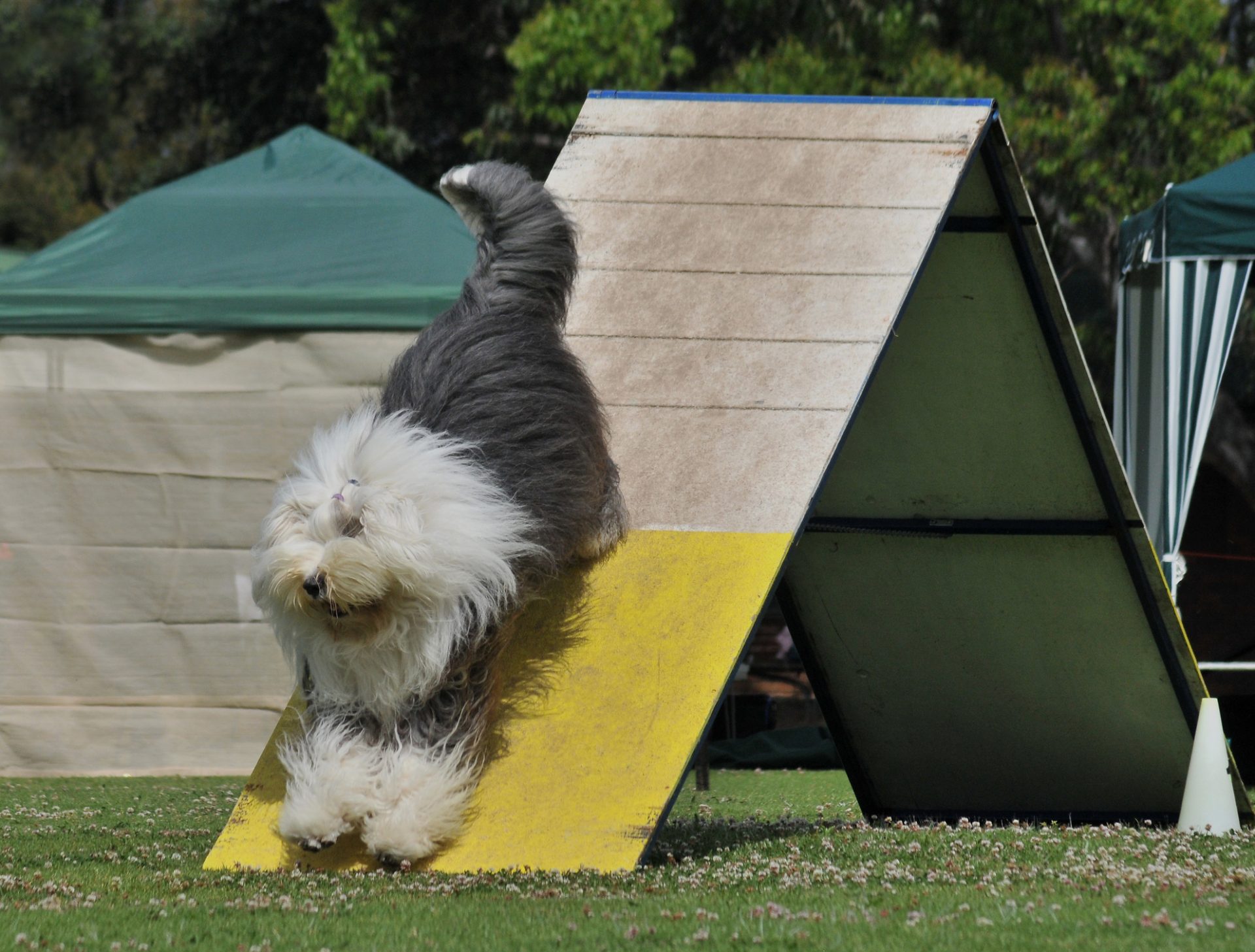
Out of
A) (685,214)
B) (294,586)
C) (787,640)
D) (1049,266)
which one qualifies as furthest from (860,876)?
(787,640)

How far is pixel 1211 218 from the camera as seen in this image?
8.34m

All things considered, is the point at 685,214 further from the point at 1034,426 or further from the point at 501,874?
the point at 501,874

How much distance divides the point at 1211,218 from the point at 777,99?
348 cm

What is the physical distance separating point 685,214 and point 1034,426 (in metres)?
1.38

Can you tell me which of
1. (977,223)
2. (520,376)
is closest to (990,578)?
(977,223)

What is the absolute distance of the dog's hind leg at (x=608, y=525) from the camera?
4738 millimetres

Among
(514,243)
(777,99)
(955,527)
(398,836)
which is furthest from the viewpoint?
(777,99)

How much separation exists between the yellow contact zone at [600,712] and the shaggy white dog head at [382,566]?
33 centimetres

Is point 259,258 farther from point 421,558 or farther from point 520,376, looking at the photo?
point 421,558

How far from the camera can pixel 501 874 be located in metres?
4.11

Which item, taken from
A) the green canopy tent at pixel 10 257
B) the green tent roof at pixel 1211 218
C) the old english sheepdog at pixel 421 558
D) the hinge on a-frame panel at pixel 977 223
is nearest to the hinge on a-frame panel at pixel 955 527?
the hinge on a-frame panel at pixel 977 223

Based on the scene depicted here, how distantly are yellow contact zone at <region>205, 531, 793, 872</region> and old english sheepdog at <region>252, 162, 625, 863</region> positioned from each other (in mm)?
117

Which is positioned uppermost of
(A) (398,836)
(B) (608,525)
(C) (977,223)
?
(C) (977,223)

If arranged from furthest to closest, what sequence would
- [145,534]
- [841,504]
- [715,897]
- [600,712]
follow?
[145,534], [841,504], [600,712], [715,897]
